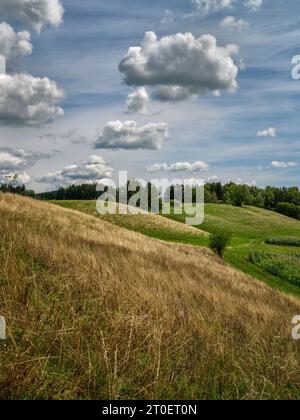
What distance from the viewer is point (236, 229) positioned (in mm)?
101125

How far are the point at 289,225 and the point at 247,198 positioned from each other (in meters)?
47.4

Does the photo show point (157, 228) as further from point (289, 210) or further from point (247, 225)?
point (289, 210)

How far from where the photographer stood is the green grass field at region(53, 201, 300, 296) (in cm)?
4713

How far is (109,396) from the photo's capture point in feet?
15.2

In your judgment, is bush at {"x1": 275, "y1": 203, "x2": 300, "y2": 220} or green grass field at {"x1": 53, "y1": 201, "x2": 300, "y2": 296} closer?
green grass field at {"x1": 53, "y1": 201, "x2": 300, "y2": 296}

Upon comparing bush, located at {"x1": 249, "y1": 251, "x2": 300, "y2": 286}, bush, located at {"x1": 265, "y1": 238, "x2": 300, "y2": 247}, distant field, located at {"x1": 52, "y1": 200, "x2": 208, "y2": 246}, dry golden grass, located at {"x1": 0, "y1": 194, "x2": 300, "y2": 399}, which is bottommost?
bush, located at {"x1": 265, "y1": 238, "x2": 300, "y2": 247}

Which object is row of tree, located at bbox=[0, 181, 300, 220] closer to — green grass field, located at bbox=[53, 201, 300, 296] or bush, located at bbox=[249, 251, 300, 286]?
green grass field, located at bbox=[53, 201, 300, 296]

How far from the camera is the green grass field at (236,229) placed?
47.1m

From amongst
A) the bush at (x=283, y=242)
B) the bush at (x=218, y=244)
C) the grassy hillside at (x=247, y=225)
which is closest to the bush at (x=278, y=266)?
the bush at (x=218, y=244)

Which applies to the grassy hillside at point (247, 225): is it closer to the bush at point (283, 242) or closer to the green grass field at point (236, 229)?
the green grass field at point (236, 229)

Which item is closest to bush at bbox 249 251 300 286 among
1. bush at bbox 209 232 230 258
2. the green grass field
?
the green grass field

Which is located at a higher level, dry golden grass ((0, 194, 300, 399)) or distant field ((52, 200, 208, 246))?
dry golden grass ((0, 194, 300, 399))

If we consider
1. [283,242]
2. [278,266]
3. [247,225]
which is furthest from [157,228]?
[247,225]
